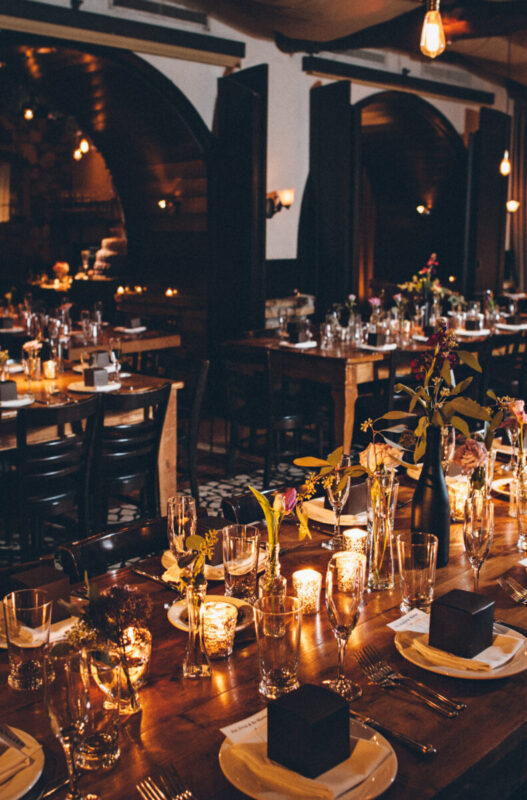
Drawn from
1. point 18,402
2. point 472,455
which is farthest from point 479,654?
point 18,402

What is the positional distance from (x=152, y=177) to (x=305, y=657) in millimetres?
7316

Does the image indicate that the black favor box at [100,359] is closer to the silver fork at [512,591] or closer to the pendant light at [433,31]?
the pendant light at [433,31]

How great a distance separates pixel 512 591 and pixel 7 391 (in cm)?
264

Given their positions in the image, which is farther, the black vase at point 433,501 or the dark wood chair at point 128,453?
the dark wood chair at point 128,453

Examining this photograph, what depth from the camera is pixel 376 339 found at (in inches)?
216

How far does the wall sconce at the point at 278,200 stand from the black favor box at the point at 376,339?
313 centimetres

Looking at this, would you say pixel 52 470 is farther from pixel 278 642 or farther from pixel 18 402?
pixel 278 642

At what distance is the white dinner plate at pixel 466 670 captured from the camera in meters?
1.46

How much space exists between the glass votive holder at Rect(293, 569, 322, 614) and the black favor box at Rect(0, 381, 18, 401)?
7.78 ft

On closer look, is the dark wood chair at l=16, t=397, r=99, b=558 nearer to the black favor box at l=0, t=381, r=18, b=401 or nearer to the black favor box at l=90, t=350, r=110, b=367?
the black favor box at l=0, t=381, r=18, b=401

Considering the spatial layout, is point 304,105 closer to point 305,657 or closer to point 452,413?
point 452,413

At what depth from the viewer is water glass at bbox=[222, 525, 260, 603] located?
5.72 ft

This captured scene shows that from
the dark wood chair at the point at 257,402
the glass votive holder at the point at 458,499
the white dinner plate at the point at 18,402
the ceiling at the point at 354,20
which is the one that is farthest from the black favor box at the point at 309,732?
the ceiling at the point at 354,20

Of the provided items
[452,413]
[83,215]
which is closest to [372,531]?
[452,413]
